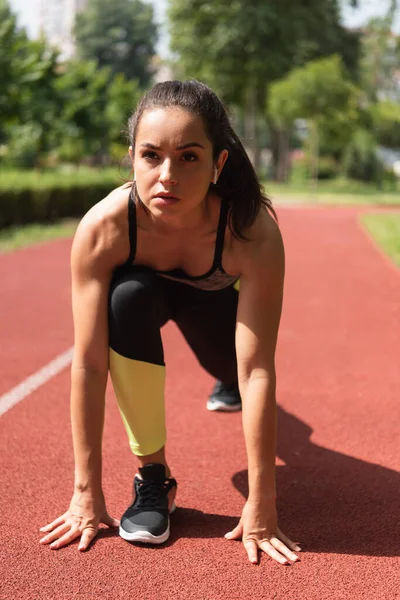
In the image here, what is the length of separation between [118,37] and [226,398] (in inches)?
2927

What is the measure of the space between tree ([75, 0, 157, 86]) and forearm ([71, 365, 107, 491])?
72313 mm

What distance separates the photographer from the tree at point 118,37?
73250 millimetres

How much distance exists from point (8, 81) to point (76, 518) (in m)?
18.0

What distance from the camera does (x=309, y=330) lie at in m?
6.63

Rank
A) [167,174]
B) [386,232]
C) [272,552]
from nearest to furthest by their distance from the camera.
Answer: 1. [167,174]
2. [272,552]
3. [386,232]

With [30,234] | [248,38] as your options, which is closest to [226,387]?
[30,234]

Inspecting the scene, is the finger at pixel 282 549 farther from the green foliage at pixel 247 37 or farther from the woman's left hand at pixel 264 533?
the green foliage at pixel 247 37

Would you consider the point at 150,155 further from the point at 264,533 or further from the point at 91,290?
the point at 264,533

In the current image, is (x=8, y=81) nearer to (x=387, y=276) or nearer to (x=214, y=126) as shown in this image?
(x=387, y=276)

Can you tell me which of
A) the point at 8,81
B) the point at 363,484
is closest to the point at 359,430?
the point at 363,484

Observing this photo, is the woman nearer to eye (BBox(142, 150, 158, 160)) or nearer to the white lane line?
eye (BBox(142, 150, 158, 160))

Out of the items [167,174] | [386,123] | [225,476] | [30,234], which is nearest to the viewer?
[167,174]

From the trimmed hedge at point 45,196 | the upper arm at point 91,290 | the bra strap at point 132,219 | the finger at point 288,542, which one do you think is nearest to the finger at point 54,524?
the upper arm at point 91,290

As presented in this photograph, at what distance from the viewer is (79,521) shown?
2803 mm
